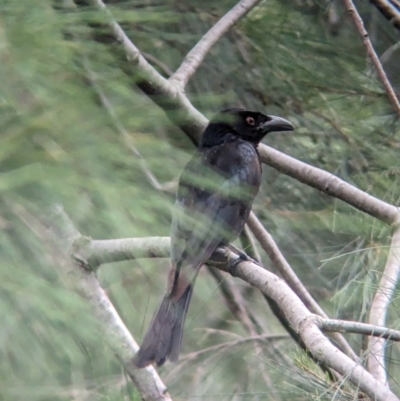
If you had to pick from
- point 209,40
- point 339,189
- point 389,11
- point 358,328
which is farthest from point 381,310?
point 389,11

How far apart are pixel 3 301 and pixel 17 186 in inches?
4.7

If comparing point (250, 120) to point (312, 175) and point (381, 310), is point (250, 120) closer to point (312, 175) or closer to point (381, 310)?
point (312, 175)

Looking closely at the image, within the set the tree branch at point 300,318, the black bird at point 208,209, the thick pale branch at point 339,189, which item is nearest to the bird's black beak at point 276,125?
the black bird at point 208,209

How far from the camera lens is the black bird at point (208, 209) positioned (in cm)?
116

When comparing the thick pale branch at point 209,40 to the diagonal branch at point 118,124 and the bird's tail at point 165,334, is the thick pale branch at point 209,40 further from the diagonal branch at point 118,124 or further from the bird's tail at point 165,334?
the diagonal branch at point 118,124

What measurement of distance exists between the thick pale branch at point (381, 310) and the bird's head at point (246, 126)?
2.21 feet

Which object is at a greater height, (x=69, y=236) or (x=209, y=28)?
(x=69, y=236)

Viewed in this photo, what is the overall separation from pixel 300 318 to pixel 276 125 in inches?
49.3

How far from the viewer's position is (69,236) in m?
1.02

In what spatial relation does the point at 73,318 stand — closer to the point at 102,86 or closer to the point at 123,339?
the point at 102,86

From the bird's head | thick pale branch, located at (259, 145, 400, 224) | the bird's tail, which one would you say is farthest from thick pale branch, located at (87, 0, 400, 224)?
the bird's tail

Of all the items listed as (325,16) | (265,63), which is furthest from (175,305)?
(325,16)

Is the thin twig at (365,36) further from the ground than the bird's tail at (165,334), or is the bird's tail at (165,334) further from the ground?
the thin twig at (365,36)

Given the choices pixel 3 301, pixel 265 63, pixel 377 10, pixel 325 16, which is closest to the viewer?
pixel 3 301
